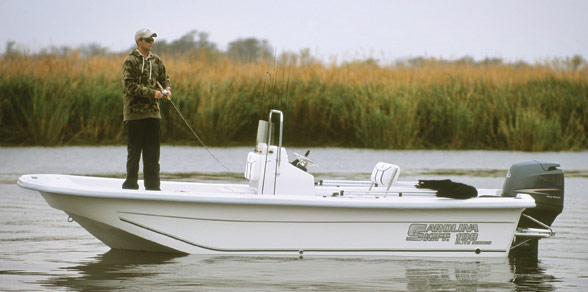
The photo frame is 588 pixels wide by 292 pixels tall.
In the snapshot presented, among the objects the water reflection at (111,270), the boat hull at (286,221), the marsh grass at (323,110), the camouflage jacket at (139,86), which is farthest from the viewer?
the marsh grass at (323,110)

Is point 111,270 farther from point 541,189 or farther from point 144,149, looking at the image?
point 541,189

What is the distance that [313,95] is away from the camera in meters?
19.2

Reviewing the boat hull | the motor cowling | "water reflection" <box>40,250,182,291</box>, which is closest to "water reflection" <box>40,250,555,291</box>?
"water reflection" <box>40,250,182,291</box>

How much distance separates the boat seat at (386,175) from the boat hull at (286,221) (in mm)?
463

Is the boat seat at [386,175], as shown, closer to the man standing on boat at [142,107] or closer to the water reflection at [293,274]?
the water reflection at [293,274]

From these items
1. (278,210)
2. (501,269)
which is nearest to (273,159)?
(278,210)

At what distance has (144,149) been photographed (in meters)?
8.26

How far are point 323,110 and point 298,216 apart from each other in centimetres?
1166

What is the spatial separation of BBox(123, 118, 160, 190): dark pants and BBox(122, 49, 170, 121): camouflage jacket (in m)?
0.07

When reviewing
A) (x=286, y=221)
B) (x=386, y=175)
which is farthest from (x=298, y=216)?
(x=386, y=175)

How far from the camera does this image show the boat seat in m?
8.34

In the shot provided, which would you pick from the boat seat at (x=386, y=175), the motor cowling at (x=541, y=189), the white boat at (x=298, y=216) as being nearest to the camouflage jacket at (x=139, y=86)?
the white boat at (x=298, y=216)

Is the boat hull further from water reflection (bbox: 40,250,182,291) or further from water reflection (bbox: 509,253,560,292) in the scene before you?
water reflection (bbox: 509,253,560,292)

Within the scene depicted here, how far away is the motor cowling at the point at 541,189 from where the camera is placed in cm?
832
